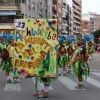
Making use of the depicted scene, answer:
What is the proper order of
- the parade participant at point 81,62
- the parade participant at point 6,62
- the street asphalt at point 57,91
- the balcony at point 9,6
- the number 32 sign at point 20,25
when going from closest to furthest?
the number 32 sign at point 20,25, the street asphalt at point 57,91, the parade participant at point 81,62, the parade participant at point 6,62, the balcony at point 9,6

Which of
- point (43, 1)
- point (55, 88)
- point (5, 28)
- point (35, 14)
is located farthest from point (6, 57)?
point (43, 1)

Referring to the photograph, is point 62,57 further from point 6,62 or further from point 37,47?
point 37,47

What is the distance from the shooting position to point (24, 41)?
8836mm

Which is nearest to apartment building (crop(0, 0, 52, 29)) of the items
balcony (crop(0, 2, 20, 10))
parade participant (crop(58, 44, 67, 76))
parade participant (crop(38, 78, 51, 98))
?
balcony (crop(0, 2, 20, 10))

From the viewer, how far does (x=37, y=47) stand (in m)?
8.91

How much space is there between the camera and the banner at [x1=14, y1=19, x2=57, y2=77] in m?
8.82

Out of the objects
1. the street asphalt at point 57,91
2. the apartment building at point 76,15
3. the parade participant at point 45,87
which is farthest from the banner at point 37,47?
the apartment building at point 76,15

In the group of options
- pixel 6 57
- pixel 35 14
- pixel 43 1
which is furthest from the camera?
pixel 43 1

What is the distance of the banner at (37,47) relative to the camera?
8.82 metres

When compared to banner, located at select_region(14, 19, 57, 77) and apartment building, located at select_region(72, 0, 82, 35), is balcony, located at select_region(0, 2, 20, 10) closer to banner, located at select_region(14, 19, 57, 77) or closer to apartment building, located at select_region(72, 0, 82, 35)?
banner, located at select_region(14, 19, 57, 77)

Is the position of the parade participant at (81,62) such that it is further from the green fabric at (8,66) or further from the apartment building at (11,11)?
the apartment building at (11,11)

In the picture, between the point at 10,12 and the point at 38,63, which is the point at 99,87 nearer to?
the point at 38,63

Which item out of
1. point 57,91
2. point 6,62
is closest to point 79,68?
point 57,91

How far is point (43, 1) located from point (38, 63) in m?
58.3
